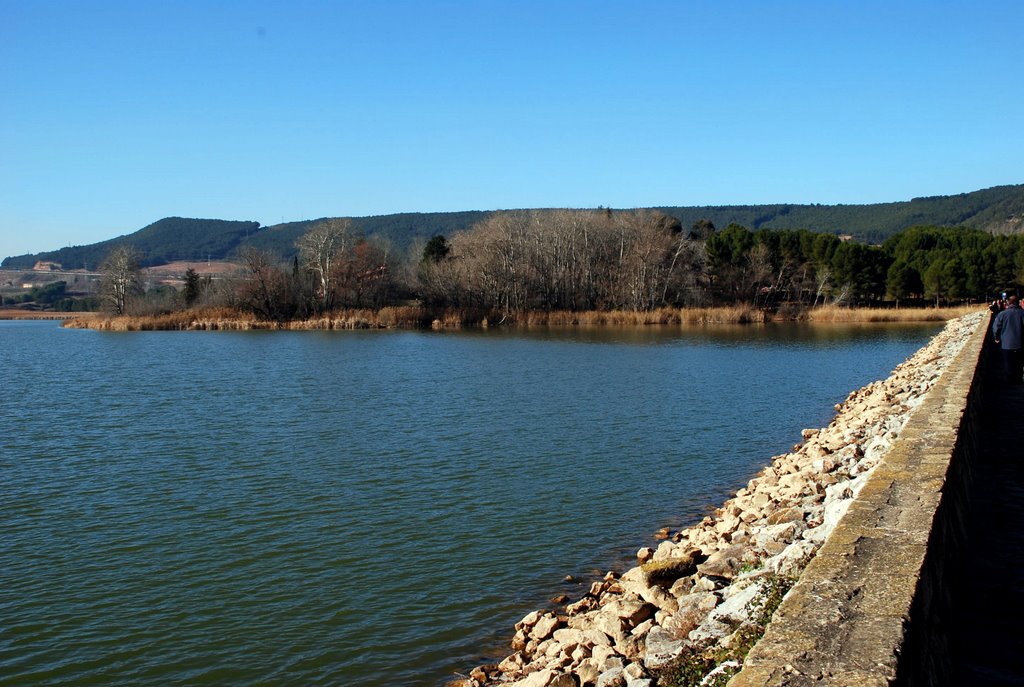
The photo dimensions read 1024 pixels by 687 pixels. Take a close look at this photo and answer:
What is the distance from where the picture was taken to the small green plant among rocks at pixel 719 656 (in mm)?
4258

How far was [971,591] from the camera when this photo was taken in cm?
614

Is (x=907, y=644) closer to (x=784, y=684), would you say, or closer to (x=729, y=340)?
(x=784, y=684)

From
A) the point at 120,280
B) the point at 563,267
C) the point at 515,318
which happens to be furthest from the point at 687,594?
the point at 120,280

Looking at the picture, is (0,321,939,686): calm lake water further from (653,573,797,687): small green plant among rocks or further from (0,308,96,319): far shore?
(0,308,96,319): far shore

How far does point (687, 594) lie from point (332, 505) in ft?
22.3

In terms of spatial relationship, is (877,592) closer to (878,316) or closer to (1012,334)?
(1012,334)

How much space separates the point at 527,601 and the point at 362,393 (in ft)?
58.1

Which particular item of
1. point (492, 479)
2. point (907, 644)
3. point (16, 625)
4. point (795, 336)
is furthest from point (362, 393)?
point (795, 336)

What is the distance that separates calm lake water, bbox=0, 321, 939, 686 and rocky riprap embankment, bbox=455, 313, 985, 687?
0.72 m

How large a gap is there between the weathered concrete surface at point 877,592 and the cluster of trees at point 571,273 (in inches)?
2364

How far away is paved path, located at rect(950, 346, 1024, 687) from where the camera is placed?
4.96 m

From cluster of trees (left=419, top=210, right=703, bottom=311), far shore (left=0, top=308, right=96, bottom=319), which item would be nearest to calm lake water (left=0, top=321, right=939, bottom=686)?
cluster of trees (left=419, top=210, right=703, bottom=311)

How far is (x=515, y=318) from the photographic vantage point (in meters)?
66.2

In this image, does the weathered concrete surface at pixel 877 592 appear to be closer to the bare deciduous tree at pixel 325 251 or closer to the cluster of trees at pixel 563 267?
the cluster of trees at pixel 563 267
